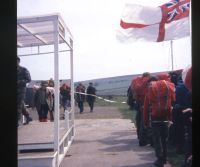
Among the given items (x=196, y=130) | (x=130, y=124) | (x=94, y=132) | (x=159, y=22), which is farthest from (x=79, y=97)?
(x=196, y=130)

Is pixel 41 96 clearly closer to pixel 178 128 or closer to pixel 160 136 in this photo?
pixel 178 128

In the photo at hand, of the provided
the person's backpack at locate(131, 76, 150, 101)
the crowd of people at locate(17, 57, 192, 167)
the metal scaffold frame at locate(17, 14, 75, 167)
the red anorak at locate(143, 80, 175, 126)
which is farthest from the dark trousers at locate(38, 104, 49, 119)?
the red anorak at locate(143, 80, 175, 126)

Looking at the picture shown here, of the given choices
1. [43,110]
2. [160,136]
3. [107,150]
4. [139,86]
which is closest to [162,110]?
[160,136]

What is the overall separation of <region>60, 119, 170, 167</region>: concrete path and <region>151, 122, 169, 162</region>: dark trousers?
0.70 metres

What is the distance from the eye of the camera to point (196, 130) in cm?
357

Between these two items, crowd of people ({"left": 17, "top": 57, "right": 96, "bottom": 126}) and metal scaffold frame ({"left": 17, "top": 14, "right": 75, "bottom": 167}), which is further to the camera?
crowd of people ({"left": 17, "top": 57, "right": 96, "bottom": 126})

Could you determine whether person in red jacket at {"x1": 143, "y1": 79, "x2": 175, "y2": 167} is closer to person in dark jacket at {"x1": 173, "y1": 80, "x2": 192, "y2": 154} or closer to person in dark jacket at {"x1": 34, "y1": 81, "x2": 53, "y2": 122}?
person in dark jacket at {"x1": 173, "y1": 80, "x2": 192, "y2": 154}

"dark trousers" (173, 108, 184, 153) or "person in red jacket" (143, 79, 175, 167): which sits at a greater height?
"person in red jacket" (143, 79, 175, 167)

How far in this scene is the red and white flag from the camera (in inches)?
407

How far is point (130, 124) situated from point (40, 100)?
4.28m

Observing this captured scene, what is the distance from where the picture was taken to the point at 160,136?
783cm

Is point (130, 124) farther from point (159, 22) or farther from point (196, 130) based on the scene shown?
point (196, 130)

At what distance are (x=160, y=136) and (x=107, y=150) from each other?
303 cm

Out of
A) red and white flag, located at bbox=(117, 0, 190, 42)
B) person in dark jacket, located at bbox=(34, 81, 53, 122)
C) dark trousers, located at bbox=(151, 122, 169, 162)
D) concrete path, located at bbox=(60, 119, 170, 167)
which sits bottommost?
concrete path, located at bbox=(60, 119, 170, 167)
